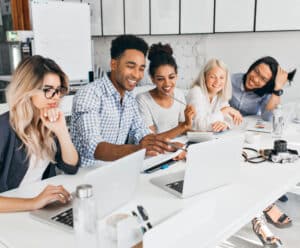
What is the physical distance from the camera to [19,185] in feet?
4.44

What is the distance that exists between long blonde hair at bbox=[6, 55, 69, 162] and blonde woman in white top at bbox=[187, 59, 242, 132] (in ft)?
3.48

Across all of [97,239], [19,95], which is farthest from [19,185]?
[97,239]

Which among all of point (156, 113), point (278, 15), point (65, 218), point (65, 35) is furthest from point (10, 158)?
point (65, 35)

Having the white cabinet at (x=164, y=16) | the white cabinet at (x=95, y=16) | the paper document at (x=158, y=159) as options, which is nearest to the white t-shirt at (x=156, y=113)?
the paper document at (x=158, y=159)

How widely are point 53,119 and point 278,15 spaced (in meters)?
2.39

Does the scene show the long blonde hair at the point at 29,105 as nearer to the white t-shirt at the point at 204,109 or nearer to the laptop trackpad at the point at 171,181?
→ the laptop trackpad at the point at 171,181

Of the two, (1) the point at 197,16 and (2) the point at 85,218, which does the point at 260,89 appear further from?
(2) the point at 85,218

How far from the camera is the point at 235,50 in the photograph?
11.1ft

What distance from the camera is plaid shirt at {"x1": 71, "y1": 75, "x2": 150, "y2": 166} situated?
1.64m

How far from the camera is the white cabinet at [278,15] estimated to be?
2.97 metres

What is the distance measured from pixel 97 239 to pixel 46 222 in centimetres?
22

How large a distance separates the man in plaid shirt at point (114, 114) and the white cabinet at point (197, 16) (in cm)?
173

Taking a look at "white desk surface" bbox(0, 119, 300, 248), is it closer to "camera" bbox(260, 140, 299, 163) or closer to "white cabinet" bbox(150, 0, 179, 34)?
"camera" bbox(260, 140, 299, 163)

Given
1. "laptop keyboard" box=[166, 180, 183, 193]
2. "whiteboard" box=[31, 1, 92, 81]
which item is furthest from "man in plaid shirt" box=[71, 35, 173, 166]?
"whiteboard" box=[31, 1, 92, 81]
